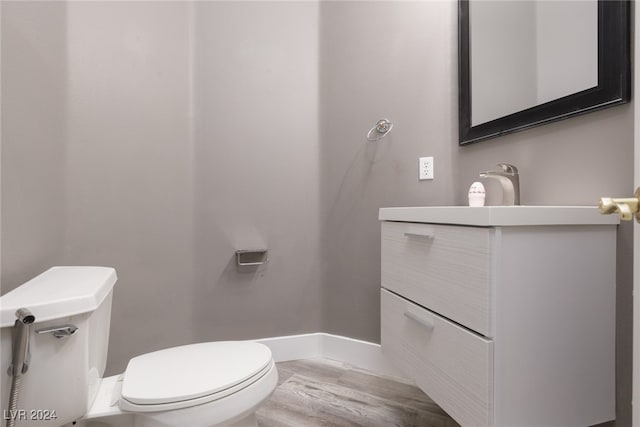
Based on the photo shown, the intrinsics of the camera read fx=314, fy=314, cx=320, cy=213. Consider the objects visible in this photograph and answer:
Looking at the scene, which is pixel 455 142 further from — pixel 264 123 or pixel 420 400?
pixel 420 400

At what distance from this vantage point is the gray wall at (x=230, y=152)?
113 centimetres

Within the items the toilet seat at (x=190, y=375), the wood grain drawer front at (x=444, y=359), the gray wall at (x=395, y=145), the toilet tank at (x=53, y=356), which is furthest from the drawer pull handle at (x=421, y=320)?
the toilet tank at (x=53, y=356)

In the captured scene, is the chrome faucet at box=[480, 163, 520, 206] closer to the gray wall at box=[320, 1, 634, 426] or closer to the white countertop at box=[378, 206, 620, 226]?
the gray wall at box=[320, 1, 634, 426]

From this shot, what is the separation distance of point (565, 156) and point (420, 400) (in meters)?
1.13

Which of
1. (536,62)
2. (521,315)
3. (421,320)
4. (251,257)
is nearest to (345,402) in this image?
(421,320)

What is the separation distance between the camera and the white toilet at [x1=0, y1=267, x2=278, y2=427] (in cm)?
70

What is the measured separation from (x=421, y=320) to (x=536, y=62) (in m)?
0.96

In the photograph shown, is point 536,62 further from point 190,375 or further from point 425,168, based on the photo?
point 190,375

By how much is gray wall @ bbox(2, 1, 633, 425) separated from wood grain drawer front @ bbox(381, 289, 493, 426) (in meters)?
0.57

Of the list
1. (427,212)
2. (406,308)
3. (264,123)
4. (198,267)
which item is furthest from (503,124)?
(198,267)

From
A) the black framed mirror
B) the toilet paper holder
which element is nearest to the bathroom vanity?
the black framed mirror

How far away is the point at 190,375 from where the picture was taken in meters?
0.85

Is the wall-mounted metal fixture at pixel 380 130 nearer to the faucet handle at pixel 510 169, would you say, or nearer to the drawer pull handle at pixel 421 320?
the faucet handle at pixel 510 169

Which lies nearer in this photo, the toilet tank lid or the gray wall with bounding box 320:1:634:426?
the toilet tank lid
